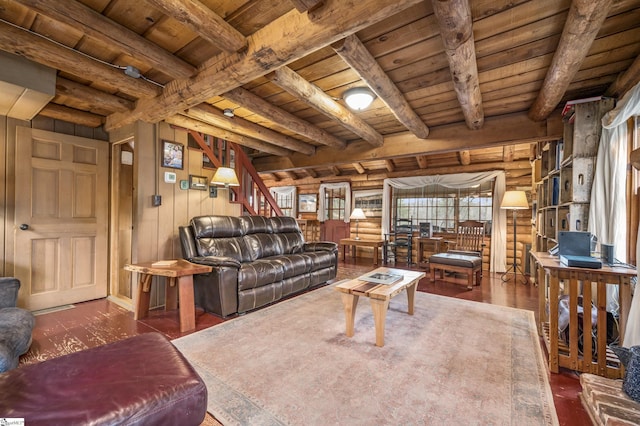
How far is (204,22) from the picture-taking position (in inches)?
60.6

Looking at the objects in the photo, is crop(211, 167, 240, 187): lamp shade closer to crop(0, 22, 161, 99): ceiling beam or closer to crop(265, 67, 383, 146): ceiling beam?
crop(0, 22, 161, 99): ceiling beam

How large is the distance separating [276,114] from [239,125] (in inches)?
27.3

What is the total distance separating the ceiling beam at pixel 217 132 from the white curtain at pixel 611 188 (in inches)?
157

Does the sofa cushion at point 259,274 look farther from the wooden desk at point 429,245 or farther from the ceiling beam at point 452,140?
the wooden desk at point 429,245

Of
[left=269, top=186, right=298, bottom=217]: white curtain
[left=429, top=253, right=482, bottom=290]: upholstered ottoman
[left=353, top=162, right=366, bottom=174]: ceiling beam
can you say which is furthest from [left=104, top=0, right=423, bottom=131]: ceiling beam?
[left=269, top=186, right=298, bottom=217]: white curtain

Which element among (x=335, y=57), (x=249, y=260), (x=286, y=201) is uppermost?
(x=335, y=57)

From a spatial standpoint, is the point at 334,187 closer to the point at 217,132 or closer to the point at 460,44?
the point at 217,132

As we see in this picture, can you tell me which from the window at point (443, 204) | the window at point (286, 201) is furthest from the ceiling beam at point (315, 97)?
the window at point (286, 201)

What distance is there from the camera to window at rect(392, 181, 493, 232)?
573 cm

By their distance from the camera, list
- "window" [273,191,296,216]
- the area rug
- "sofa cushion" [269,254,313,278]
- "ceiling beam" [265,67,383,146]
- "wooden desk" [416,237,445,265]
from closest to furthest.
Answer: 1. the area rug
2. "ceiling beam" [265,67,383,146]
3. "sofa cushion" [269,254,313,278]
4. "wooden desk" [416,237,445,265]
5. "window" [273,191,296,216]

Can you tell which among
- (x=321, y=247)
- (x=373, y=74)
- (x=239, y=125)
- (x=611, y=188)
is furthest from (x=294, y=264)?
(x=611, y=188)

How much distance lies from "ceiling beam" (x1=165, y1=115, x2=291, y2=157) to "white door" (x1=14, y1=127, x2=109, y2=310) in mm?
1055

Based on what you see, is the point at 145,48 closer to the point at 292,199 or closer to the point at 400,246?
the point at 400,246

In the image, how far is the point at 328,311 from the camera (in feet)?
9.92
